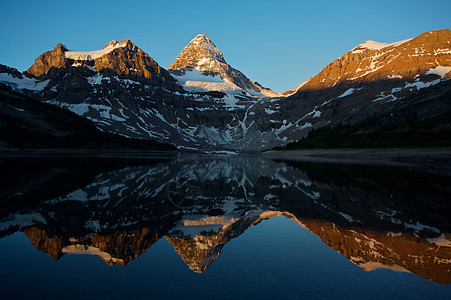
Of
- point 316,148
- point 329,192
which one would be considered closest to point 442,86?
point 316,148

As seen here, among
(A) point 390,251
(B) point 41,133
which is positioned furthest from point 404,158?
(B) point 41,133

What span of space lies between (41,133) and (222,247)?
17448 centimetres

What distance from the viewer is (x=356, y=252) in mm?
10266

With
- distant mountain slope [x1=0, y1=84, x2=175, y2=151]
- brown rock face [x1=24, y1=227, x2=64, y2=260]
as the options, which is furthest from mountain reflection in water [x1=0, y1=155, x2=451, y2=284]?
distant mountain slope [x1=0, y1=84, x2=175, y2=151]

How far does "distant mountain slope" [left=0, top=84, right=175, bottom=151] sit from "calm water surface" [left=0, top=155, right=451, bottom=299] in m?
145

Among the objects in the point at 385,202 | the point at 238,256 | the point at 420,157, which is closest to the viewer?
the point at 238,256

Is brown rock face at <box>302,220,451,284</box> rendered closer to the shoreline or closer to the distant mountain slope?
the shoreline

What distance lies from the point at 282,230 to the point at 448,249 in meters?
5.62

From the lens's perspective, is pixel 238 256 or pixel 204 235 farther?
pixel 204 235

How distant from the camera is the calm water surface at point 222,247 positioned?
24.6 ft

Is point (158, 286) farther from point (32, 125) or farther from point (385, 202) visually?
point (32, 125)

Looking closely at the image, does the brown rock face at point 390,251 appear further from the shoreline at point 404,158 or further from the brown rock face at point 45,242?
the shoreline at point 404,158

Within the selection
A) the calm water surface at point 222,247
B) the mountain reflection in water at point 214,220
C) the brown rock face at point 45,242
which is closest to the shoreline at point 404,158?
the mountain reflection in water at point 214,220

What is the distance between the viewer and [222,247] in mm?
11117
